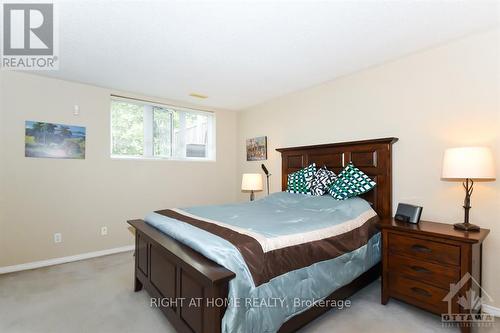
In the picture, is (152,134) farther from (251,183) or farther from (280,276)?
(280,276)

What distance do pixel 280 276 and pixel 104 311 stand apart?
1593 mm

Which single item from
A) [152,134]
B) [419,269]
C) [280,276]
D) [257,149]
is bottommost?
[419,269]

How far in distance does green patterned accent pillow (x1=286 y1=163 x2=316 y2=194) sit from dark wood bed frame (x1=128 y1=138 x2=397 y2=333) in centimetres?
17

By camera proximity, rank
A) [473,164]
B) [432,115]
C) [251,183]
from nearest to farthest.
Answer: [473,164] < [432,115] < [251,183]

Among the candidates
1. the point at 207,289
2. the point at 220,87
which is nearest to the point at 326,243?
the point at 207,289

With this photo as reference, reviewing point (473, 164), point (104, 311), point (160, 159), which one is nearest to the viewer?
point (473, 164)

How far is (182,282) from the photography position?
5.18ft

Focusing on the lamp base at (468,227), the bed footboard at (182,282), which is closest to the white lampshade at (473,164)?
the lamp base at (468,227)

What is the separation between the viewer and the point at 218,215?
2.35 meters

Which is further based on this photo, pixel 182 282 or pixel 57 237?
pixel 57 237

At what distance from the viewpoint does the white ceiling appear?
179cm

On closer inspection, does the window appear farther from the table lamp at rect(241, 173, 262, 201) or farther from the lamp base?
the lamp base

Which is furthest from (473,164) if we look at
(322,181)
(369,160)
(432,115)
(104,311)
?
(104,311)

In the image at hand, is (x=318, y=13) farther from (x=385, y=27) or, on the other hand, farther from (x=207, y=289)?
(x=207, y=289)
